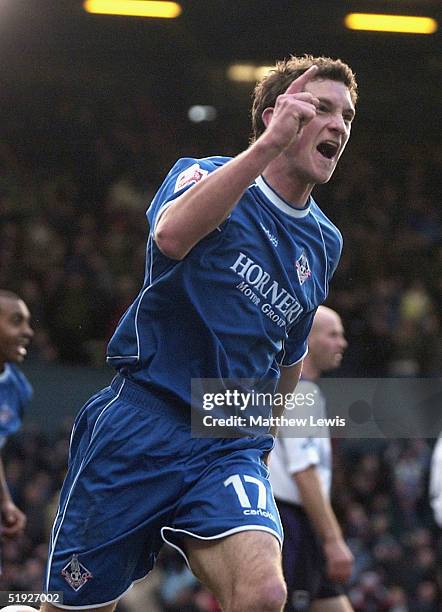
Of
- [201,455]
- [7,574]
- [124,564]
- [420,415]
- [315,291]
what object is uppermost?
[315,291]

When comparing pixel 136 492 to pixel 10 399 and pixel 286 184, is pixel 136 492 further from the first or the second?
pixel 10 399

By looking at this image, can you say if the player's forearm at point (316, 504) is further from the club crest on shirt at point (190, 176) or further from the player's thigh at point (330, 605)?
the club crest on shirt at point (190, 176)

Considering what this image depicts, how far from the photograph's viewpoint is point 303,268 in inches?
163

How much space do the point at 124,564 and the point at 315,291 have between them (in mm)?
1049

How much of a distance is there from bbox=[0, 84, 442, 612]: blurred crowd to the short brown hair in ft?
19.2

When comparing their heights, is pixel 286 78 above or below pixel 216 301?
above

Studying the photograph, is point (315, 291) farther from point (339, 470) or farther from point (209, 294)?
point (339, 470)

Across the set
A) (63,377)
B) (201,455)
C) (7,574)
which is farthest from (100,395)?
(63,377)

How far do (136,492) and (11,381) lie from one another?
3877 millimetres

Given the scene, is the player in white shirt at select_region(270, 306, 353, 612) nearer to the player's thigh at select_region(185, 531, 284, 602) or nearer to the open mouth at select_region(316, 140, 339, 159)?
the player's thigh at select_region(185, 531, 284, 602)

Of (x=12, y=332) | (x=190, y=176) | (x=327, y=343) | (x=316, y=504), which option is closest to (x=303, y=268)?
(x=190, y=176)

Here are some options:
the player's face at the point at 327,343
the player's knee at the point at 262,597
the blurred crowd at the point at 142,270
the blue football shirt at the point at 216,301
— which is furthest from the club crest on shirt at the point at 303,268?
the blurred crowd at the point at 142,270

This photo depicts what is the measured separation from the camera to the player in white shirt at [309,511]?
5.88m

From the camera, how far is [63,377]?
11469 mm
